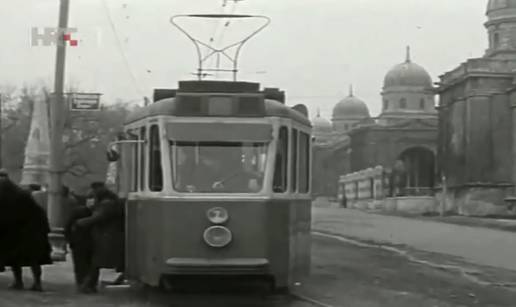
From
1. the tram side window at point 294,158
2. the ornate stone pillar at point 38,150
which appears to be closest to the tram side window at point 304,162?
the tram side window at point 294,158

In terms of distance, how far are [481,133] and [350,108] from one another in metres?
78.4

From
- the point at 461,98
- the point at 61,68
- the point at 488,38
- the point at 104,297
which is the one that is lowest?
the point at 104,297

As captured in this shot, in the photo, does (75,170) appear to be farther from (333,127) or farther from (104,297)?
(333,127)

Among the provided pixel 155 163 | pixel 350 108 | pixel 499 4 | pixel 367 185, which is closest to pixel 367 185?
pixel 367 185

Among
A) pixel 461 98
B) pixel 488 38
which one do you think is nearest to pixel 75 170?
pixel 461 98

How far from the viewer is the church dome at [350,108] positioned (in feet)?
488

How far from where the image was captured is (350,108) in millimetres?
149500

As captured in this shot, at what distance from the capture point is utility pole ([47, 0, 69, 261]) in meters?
19.4

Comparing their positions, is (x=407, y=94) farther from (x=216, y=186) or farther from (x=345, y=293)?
(x=216, y=186)

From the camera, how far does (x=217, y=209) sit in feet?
39.7

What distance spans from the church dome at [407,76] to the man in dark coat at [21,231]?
110486 millimetres

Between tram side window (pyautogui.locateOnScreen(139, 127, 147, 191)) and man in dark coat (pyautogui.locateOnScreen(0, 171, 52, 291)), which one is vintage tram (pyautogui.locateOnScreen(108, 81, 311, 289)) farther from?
man in dark coat (pyautogui.locateOnScreen(0, 171, 52, 291))

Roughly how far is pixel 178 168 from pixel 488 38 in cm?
7381

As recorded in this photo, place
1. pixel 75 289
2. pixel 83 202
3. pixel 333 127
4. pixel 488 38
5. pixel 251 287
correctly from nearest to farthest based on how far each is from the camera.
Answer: pixel 251 287, pixel 75 289, pixel 83 202, pixel 488 38, pixel 333 127
